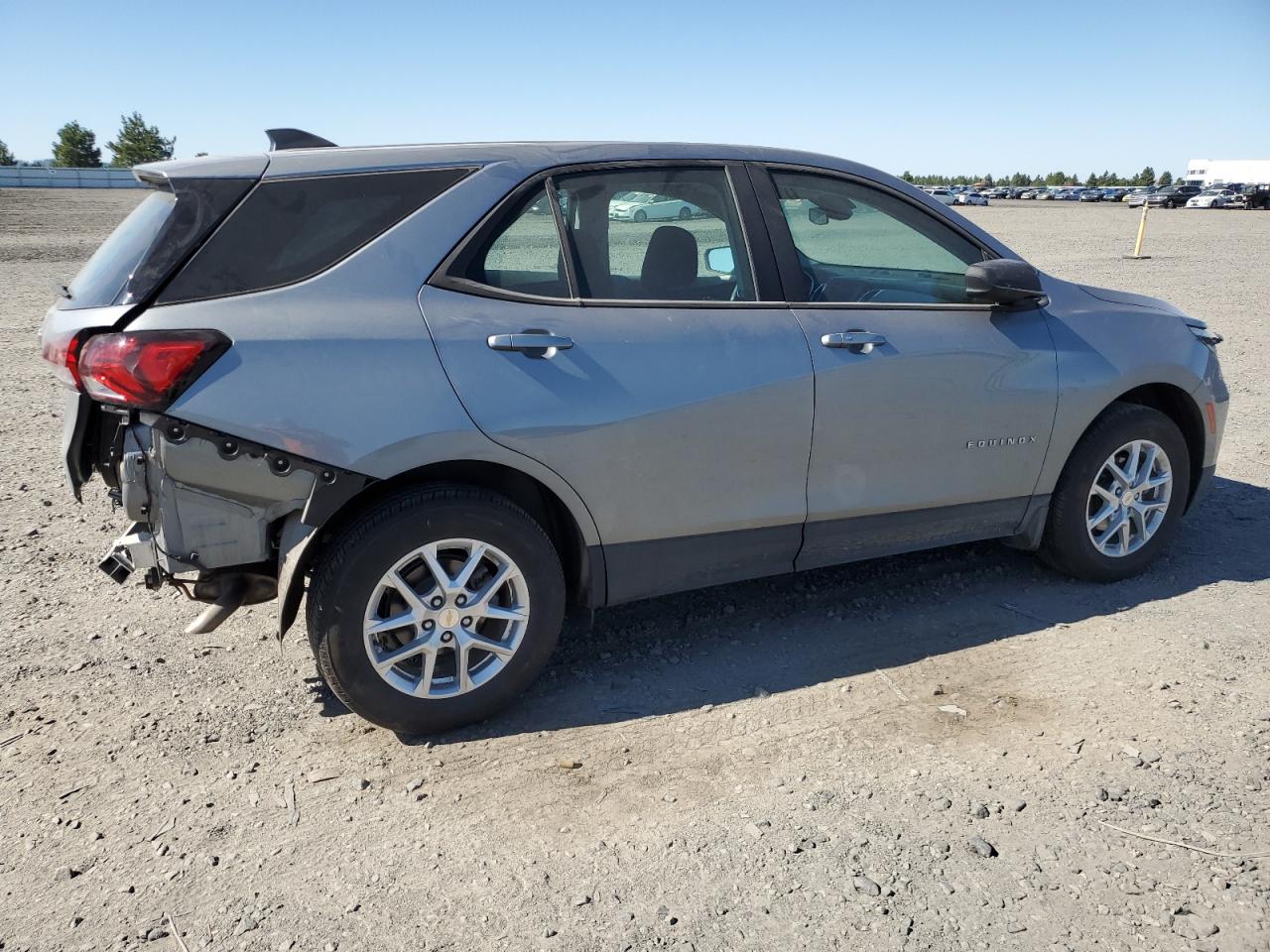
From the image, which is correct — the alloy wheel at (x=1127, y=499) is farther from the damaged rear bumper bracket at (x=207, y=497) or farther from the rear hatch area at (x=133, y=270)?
the rear hatch area at (x=133, y=270)

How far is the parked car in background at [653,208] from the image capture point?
3766mm

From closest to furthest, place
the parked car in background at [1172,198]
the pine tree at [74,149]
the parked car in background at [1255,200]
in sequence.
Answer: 1. the parked car in background at [1255,200]
2. the parked car in background at [1172,198]
3. the pine tree at [74,149]

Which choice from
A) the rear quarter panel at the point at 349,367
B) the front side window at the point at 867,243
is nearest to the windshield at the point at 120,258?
the rear quarter panel at the point at 349,367

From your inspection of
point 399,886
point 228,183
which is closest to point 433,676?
point 399,886

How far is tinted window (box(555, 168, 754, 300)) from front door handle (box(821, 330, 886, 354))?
37 centimetres

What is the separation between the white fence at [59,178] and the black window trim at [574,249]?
57991 millimetres

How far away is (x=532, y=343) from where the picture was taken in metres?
3.37

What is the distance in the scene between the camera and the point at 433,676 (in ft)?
11.3

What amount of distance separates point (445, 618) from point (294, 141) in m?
1.81

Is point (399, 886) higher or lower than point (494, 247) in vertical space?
lower

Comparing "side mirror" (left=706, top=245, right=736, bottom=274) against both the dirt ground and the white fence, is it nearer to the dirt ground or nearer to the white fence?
the dirt ground

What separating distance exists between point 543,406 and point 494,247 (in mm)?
594

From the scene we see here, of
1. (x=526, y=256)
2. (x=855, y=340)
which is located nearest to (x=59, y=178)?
(x=526, y=256)

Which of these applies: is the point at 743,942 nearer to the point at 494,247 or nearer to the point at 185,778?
the point at 185,778
